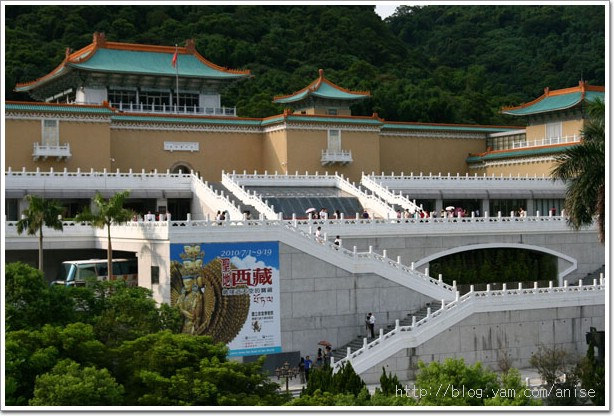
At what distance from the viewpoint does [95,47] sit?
185 ft

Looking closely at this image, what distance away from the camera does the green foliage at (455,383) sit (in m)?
26.3

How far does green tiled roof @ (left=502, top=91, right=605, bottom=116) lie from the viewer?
5959 centimetres

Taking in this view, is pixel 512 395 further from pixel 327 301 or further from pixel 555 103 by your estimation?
pixel 555 103

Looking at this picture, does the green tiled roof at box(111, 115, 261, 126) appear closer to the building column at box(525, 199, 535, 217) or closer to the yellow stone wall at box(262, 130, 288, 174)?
the yellow stone wall at box(262, 130, 288, 174)

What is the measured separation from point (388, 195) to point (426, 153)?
13.5m

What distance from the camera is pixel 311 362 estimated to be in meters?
37.1

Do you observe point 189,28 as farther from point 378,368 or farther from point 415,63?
point 378,368

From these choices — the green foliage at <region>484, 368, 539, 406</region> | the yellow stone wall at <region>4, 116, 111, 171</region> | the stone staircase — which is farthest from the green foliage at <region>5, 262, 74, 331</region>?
the yellow stone wall at <region>4, 116, 111, 171</region>

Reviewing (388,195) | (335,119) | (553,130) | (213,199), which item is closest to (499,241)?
(388,195)

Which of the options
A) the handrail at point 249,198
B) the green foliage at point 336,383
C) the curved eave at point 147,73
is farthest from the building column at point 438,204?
the green foliage at point 336,383

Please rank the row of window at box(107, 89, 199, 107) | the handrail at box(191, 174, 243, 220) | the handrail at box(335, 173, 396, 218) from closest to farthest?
1. the handrail at box(191, 174, 243, 220)
2. the handrail at box(335, 173, 396, 218)
3. the row of window at box(107, 89, 199, 107)

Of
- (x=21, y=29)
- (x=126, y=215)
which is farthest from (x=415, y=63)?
(x=126, y=215)

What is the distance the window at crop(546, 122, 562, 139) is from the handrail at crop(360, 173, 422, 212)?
14.2 m
